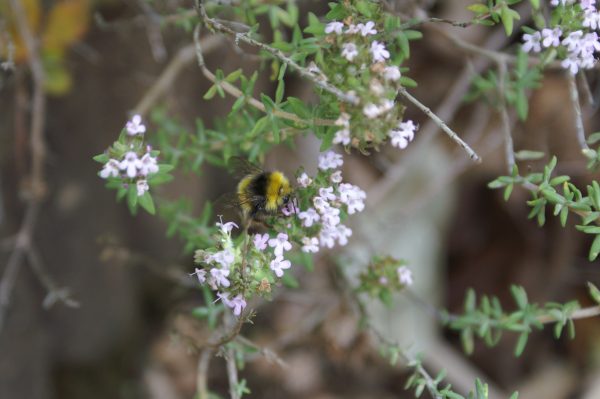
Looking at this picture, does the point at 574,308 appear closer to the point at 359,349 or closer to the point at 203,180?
the point at 359,349

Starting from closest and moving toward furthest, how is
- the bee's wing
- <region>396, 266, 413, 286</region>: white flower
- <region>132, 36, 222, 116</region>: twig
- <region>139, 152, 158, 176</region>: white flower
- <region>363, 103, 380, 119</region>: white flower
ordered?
<region>363, 103, 380, 119</region>: white flower < <region>139, 152, 158, 176</region>: white flower < the bee's wing < <region>396, 266, 413, 286</region>: white flower < <region>132, 36, 222, 116</region>: twig

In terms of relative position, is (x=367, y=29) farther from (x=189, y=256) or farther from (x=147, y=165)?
(x=189, y=256)

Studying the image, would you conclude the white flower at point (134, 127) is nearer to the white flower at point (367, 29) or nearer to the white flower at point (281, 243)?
the white flower at point (281, 243)

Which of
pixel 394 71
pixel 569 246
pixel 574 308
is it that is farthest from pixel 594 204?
pixel 569 246

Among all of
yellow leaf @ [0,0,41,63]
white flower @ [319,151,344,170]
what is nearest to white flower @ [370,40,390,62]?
white flower @ [319,151,344,170]

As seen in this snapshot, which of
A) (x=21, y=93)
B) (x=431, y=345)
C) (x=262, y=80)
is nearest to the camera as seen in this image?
(x=21, y=93)

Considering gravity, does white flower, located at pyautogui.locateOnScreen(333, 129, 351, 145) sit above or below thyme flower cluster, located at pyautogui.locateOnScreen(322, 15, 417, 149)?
below

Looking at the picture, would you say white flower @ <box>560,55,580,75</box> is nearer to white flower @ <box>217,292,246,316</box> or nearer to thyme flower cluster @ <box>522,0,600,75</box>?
thyme flower cluster @ <box>522,0,600,75</box>
